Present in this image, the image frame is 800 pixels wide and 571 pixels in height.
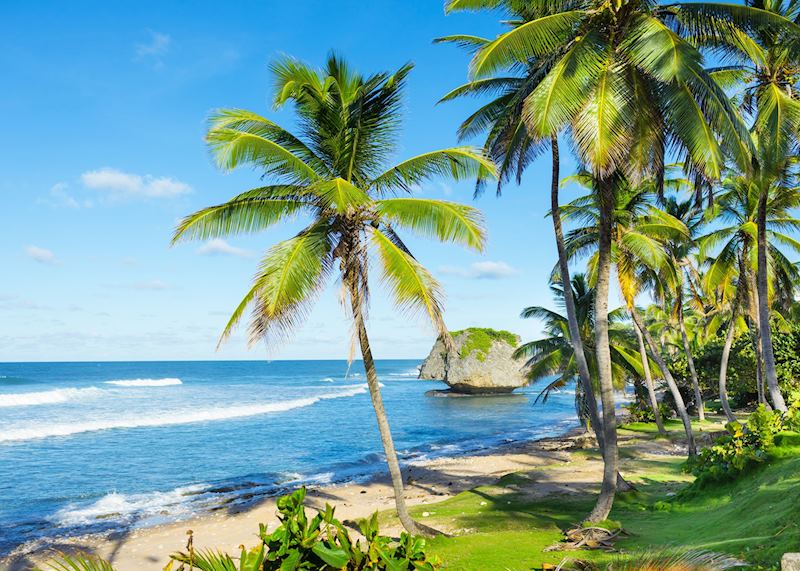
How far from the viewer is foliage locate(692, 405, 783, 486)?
10898 millimetres

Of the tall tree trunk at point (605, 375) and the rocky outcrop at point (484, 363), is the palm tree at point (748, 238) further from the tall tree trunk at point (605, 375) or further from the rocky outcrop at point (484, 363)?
the rocky outcrop at point (484, 363)

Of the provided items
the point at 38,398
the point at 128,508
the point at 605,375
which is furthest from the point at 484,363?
the point at 605,375

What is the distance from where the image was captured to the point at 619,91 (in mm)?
9844

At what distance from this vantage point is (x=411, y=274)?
9.87m

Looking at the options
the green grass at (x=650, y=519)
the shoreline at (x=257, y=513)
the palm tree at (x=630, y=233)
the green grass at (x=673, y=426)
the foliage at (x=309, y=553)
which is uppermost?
the palm tree at (x=630, y=233)

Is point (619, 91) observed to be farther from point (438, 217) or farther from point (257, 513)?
point (257, 513)

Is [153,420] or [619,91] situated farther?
[153,420]

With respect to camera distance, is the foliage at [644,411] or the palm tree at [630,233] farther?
the foliage at [644,411]

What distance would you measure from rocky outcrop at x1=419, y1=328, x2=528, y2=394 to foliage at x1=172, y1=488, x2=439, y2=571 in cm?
6018

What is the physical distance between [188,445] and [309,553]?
32.6 meters

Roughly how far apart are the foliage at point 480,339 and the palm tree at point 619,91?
52.8m

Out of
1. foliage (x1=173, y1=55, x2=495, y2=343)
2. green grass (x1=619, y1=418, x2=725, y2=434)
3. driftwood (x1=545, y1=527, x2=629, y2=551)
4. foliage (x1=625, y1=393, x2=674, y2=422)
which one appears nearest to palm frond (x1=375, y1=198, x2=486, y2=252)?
foliage (x1=173, y1=55, x2=495, y2=343)

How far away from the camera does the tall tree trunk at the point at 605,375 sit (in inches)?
412

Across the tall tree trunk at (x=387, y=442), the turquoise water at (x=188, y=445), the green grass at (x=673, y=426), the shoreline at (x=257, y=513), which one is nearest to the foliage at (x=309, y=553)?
the shoreline at (x=257, y=513)
